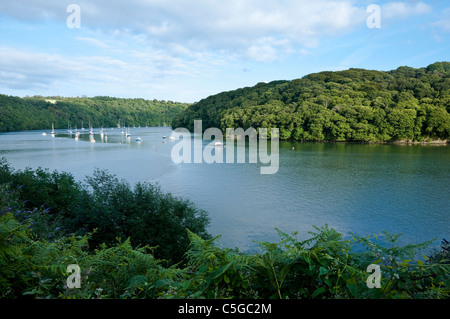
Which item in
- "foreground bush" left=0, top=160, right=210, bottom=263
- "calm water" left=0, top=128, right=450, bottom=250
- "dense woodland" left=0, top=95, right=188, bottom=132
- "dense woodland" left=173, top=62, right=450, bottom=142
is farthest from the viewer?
"dense woodland" left=0, top=95, right=188, bottom=132

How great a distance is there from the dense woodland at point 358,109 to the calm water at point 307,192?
31801 millimetres

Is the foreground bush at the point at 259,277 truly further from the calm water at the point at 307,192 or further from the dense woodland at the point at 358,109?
the dense woodland at the point at 358,109

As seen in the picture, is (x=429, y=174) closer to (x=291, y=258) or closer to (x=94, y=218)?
(x=94, y=218)

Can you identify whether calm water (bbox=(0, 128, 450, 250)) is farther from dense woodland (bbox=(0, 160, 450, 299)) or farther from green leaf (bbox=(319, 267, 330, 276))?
green leaf (bbox=(319, 267, 330, 276))

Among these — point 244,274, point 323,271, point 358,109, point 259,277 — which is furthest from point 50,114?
point 323,271

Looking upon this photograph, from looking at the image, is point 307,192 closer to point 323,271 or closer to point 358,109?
point 323,271

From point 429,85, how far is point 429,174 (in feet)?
259

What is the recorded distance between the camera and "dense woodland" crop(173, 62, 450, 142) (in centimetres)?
7750

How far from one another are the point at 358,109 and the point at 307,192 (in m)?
64.7

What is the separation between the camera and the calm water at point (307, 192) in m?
20.0

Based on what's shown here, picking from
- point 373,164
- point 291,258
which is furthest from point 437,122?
point 291,258

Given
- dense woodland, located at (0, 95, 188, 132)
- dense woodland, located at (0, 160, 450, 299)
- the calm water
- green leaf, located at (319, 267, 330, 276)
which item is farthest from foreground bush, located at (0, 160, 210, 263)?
dense woodland, located at (0, 95, 188, 132)

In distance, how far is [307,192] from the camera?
29.1 meters

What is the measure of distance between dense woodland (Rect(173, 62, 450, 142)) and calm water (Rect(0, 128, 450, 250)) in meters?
31.8
